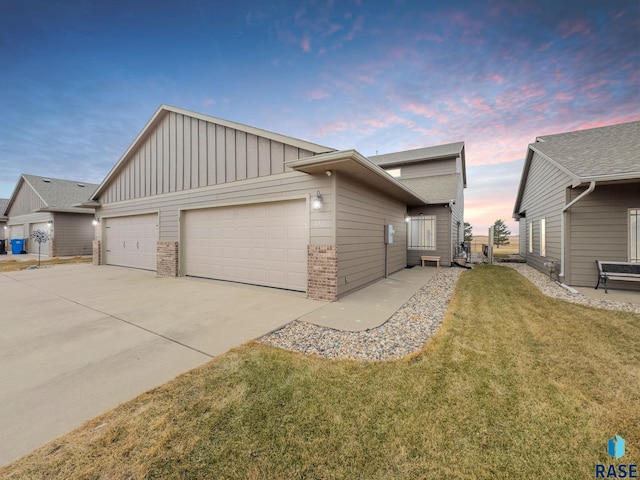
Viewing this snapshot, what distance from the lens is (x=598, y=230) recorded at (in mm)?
6711

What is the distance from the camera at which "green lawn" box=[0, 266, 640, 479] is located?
1.57m

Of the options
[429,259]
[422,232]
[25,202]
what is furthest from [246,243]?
[25,202]

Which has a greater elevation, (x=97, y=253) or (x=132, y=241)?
(x=132, y=241)

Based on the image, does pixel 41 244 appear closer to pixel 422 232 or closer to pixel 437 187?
pixel 422 232

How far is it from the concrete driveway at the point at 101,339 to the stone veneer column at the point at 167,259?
1.77 m

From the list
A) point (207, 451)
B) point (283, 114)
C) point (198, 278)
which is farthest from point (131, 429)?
point (283, 114)

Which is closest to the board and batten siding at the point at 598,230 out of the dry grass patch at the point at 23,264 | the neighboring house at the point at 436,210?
the neighboring house at the point at 436,210

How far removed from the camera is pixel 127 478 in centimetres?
148

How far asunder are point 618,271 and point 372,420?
8581 millimetres

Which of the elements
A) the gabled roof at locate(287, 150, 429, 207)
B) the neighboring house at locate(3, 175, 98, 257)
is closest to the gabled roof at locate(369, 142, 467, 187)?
the gabled roof at locate(287, 150, 429, 207)

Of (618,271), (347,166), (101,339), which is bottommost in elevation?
(101,339)

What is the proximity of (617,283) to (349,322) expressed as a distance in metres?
7.88

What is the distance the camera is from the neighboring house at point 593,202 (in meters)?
6.33

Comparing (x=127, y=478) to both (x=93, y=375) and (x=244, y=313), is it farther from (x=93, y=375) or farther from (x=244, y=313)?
(x=244, y=313)
